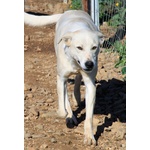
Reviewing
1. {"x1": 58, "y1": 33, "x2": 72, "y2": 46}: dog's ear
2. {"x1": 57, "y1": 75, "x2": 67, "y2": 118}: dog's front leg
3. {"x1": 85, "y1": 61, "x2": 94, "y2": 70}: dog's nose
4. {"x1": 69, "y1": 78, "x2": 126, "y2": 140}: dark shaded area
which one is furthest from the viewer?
{"x1": 69, "y1": 78, "x2": 126, "y2": 140}: dark shaded area

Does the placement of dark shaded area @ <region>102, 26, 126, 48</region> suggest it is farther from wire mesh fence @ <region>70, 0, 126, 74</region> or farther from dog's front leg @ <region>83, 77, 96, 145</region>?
dog's front leg @ <region>83, 77, 96, 145</region>

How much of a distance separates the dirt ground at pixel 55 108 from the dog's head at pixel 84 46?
795 mm

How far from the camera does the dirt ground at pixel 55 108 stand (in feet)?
16.2

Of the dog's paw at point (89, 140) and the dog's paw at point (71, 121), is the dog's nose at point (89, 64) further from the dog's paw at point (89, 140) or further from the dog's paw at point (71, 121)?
the dog's paw at point (71, 121)

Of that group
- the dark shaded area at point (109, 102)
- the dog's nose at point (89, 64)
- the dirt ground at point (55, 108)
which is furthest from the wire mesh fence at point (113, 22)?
the dog's nose at point (89, 64)

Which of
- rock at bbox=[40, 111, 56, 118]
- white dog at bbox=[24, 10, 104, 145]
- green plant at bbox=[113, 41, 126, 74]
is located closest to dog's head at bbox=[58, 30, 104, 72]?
white dog at bbox=[24, 10, 104, 145]

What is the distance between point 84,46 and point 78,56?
0.11 metres

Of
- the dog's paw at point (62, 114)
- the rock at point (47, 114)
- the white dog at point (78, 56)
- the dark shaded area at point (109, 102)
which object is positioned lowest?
the dark shaded area at point (109, 102)

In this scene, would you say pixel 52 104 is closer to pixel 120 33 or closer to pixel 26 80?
pixel 26 80

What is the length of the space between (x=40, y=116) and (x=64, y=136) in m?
0.62

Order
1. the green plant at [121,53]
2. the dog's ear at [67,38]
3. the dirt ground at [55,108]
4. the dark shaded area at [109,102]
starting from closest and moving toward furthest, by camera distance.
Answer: the dog's ear at [67,38], the dirt ground at [55,108], the dark shaded area at [109,102], the green plant at [121,53]

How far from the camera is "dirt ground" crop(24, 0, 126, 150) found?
16.2 ft

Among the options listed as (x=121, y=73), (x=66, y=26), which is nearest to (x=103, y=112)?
(x=66, y=26)

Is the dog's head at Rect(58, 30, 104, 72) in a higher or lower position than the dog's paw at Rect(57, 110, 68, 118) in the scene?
higher
